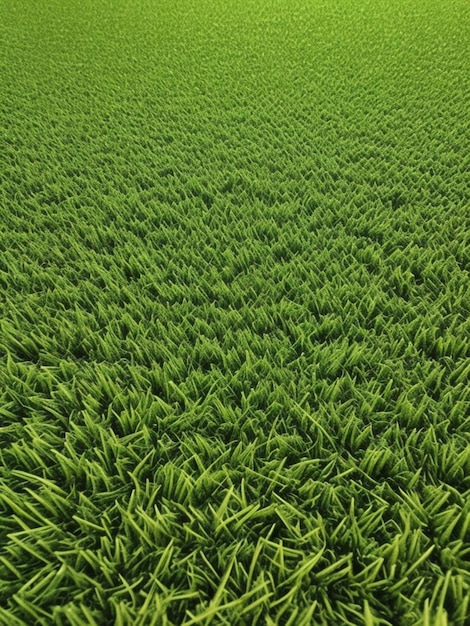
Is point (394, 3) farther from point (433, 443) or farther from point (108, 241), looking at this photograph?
point (433, 443)

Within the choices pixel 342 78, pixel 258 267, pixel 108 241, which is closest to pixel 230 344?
pixel 258 267

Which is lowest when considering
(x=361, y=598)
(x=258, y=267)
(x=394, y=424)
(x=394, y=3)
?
(x=361, y=598)

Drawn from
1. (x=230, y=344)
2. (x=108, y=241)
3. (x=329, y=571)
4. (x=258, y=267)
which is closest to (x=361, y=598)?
(x=329, y=571)

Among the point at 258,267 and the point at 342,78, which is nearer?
the point at 258,267

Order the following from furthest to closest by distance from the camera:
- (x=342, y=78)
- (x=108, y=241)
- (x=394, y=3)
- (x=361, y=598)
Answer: (x=394, y=3), (x=342, y=78), (x=108, y=241), (x=361, y=598)

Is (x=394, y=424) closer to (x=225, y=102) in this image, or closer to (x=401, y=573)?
(x=401, y=573)

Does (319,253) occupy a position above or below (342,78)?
below

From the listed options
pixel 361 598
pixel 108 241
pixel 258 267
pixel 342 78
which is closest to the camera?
pixel 361 598
